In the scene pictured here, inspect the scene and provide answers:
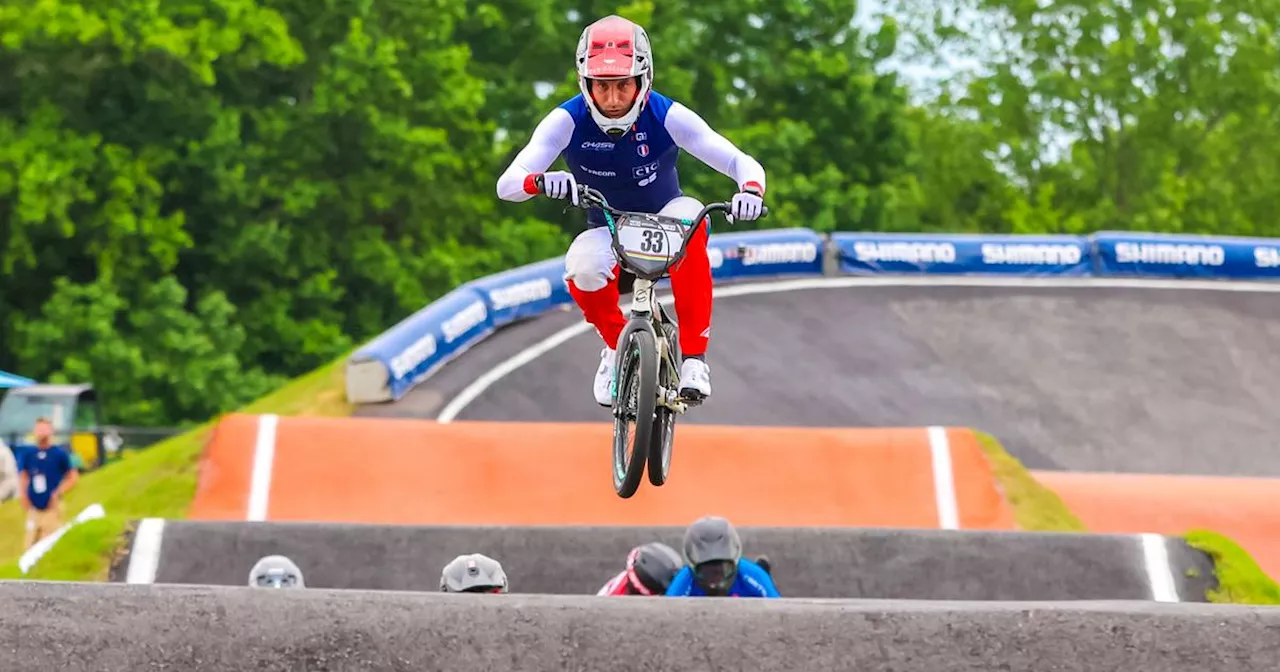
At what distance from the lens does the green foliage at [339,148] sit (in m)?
34.0

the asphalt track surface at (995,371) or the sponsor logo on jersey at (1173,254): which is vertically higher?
the sponsor logo on jersey at (1173,254)

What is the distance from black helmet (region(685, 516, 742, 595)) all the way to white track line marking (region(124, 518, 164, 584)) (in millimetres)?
4930

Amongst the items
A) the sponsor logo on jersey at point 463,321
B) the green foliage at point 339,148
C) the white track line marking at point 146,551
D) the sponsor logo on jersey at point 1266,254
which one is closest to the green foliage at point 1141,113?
the green foliage at point 339,148

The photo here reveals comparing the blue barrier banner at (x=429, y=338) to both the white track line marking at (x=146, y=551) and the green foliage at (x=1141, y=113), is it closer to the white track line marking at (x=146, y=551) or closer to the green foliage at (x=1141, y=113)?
the white track line marking at (x=146, y=551)

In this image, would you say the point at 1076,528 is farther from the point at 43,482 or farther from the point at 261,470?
the point at 43,482

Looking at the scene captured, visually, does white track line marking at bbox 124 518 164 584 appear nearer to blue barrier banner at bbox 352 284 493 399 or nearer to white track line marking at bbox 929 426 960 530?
white track line marking at bbox 929 426 960 530

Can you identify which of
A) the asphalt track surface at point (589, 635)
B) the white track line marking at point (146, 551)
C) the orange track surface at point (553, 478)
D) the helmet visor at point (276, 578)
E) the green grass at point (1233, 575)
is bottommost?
the asphalt track surface at point (589, 635)

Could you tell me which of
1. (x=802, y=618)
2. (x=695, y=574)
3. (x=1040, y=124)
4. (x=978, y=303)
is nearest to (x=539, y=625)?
(x=802, y=618)

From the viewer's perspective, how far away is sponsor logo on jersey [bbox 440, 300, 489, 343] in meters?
21.9

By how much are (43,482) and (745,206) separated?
1020cm

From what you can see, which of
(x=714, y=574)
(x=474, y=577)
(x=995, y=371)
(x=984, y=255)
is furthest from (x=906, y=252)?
(x=474, y=577)

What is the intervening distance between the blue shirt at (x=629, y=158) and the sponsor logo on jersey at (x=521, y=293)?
15041 millimetres

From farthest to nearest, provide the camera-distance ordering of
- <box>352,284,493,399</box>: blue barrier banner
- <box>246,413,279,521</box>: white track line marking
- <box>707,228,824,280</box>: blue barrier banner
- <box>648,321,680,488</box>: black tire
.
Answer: <box>707,228,824,280</box>: blue barrier banner → <box>352,284,493,399</box>: blue barrier banner → <box>246,413,279,521</box>: white track line marking → <box>648,321,680,488</box>: black tire

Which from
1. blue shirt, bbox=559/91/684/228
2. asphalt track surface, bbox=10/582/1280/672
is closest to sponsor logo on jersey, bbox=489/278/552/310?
blue shirt, bbox=559/91/684/228
